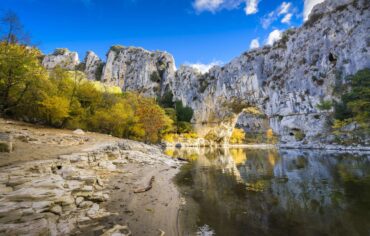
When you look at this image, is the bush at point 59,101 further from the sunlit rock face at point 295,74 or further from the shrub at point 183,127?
the sunlit rock face at point 295,74

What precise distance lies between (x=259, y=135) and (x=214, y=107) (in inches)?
1232

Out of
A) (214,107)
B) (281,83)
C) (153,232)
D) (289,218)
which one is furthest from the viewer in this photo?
(214,107)

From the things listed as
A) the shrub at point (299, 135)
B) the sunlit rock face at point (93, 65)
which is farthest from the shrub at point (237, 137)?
the sunlit rock face at point (93, 65)

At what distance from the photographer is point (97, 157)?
41.4 ft

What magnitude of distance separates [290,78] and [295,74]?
5.91 feet

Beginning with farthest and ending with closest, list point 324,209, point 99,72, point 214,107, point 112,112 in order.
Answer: point 99,72 < point 214,107 < point 112,112 < point 324,209

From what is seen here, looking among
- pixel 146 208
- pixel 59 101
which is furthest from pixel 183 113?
pixel 146 208

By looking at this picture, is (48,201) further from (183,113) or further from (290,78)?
(290,78)

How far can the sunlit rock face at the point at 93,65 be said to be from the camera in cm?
11306

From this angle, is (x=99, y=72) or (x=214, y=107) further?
(x=99, y=72)

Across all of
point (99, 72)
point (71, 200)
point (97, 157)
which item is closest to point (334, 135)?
point (97, 157)

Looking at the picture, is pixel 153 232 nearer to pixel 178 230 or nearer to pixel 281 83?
pixel 178 230

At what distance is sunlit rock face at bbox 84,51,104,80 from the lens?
11306cm

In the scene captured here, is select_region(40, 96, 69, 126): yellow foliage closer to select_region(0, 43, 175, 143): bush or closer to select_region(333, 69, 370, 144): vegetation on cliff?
select_region(0, 43, 175, 143): bush
